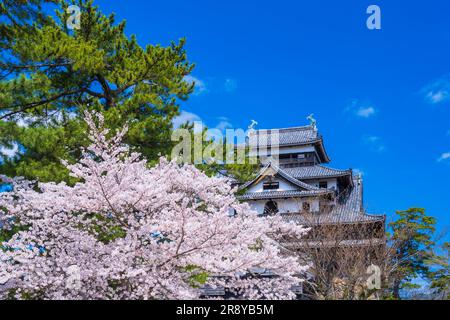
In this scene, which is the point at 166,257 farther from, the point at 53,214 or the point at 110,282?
the point at 53,214

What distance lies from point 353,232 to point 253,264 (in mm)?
14352

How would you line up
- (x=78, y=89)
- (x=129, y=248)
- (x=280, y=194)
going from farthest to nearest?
(x=280, y=194), (x=78, y=89), (x=129, y=248)

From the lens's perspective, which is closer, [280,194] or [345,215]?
[345,215]

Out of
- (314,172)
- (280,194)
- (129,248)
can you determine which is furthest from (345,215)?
(129,248)

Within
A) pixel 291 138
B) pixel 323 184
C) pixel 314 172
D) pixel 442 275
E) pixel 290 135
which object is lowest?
pixel 442 275

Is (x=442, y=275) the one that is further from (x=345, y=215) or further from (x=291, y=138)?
(x=291, y=138)

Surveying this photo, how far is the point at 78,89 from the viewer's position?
12.6 m

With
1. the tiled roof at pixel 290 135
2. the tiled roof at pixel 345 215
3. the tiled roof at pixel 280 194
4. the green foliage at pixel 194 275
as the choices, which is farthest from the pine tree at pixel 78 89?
the tiled roof at pixel 290 135

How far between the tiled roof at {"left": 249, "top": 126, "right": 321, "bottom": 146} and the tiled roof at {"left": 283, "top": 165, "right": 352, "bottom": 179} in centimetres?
185

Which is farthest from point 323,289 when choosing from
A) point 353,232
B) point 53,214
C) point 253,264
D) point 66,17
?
point 66,17

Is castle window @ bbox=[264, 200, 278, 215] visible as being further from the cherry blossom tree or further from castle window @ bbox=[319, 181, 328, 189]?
the cherry blossom tree

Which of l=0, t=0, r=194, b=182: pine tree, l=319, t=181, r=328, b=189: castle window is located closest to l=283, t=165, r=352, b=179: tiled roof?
l=319, t=181, r=328, b=189: castle window

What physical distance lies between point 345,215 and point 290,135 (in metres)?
9.99
